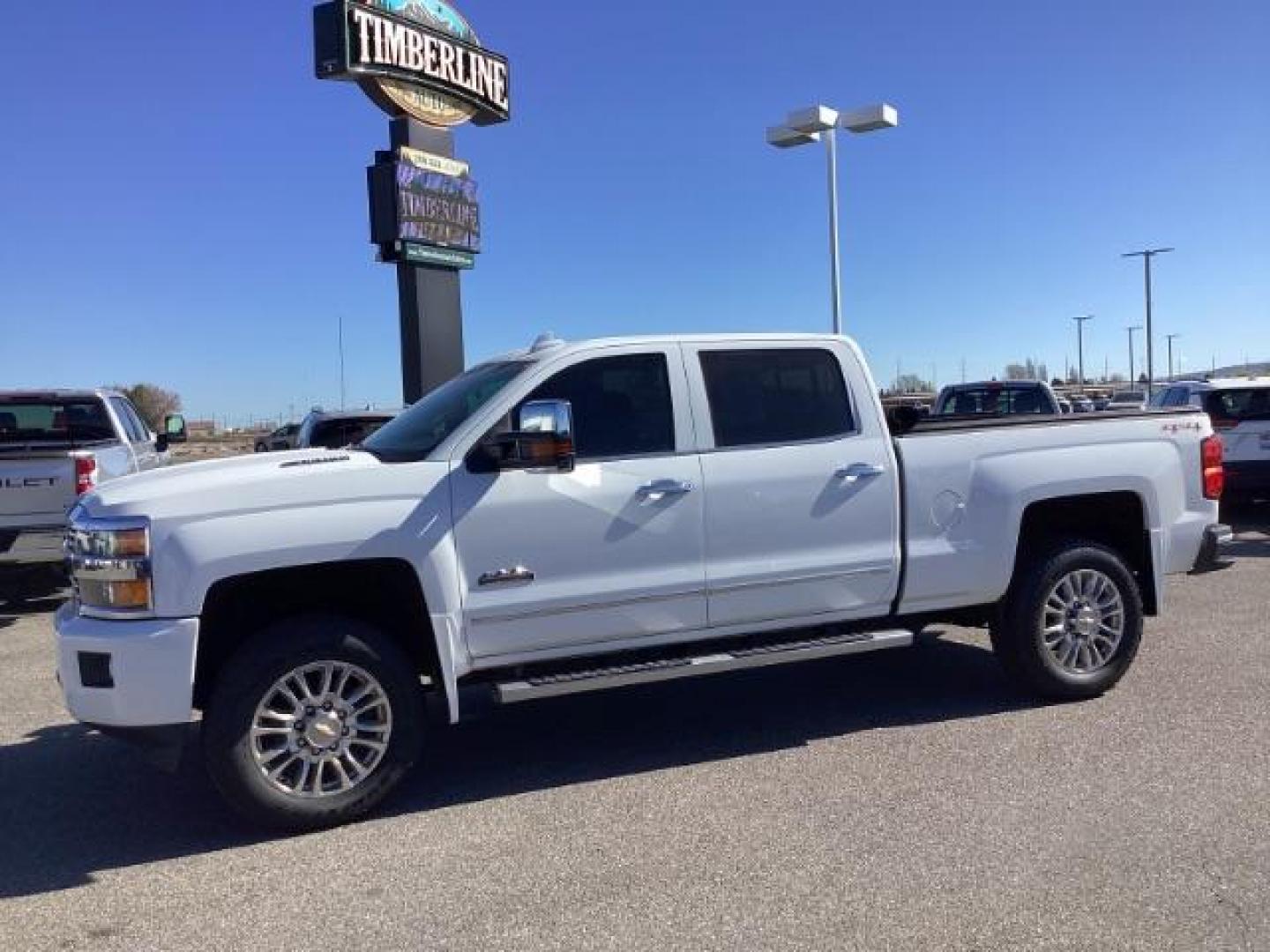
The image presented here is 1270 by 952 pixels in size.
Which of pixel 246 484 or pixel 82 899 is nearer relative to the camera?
pixel 82 899

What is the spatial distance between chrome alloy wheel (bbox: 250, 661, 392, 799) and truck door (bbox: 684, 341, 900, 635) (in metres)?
1.64

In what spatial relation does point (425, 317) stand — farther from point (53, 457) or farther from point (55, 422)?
point (53, 457)

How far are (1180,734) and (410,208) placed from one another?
12.9 m

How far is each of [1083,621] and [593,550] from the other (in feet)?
9.50

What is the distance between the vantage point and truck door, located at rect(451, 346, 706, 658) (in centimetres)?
476

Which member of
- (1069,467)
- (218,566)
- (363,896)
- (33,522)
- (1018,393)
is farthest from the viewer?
(1018,393)

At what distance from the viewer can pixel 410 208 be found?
15.7 m

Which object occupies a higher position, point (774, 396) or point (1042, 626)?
point (774, 396)

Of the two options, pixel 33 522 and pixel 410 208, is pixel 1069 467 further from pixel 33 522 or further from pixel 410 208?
pixel 410 208

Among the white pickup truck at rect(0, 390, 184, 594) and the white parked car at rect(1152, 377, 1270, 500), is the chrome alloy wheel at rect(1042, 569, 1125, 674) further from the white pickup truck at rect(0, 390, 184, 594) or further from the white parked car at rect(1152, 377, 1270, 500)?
the white parked car at rect(1152, 377, 1270, 500)

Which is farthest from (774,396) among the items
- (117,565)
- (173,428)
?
(173,428)

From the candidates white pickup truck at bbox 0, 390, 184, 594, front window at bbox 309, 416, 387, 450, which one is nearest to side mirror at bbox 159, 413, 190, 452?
white pickup truck at bbox 0, 390, 184, 594

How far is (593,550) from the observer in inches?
193

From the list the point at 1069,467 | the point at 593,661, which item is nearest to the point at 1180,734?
the point at 1069,467
